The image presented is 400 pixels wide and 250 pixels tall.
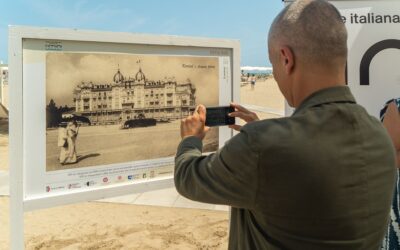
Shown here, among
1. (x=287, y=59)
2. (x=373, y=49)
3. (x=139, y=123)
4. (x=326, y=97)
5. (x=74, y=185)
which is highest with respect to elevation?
(x=373, y=49)

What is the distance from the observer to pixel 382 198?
137cm

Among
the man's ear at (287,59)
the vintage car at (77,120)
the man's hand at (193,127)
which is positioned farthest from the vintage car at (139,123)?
the man's ear at (287,59)

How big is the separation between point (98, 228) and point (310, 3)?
4725 mm

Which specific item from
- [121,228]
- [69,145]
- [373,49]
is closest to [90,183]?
[69,145]

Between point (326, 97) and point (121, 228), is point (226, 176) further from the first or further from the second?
point (121, 228)

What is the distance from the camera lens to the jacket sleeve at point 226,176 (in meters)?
1.24

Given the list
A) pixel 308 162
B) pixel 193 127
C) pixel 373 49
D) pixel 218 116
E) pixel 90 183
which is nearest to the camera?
pixel 308 162

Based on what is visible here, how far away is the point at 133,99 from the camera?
256cm

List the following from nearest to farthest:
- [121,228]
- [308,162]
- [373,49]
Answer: [308,162]
[373,49]
[121,228]

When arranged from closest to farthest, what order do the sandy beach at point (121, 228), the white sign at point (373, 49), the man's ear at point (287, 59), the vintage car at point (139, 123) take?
the man's ear at point (287, 59) < the vintage car at point (139, 123) < the white sign at point (373, 49) < the sandy beach at point (121, 228)

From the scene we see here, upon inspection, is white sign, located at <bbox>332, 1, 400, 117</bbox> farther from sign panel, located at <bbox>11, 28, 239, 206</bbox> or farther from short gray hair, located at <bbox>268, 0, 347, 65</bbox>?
short gray hair, located at <bbox>268, 0, 347, 65</bbox>

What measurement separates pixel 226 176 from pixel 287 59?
0.46 metres

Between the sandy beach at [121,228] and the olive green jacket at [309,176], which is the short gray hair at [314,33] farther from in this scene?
the sandy beach at [121,228]

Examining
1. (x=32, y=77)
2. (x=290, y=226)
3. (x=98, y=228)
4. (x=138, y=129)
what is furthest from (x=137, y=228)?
(x=290, y=226)
